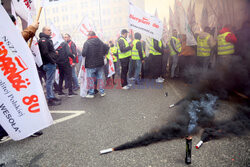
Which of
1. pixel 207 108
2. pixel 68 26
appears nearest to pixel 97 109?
pixel 207 108

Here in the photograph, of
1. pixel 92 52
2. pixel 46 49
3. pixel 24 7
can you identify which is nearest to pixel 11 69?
pixel 24 7

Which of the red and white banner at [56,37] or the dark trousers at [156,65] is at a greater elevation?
the red and white banner at [56,37]

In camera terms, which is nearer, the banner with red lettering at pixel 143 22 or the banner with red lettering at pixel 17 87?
the banner with red lettering at pixel 17 87

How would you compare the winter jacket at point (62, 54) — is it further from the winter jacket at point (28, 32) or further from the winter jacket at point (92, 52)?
the winter jacket at point (28, 32)

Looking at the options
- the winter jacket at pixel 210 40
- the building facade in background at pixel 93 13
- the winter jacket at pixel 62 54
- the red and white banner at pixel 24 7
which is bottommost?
the winter jacket at pixel 62 54

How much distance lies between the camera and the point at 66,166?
2.22 metres

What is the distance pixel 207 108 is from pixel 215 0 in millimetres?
6110

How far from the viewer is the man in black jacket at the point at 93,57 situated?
5.22 m

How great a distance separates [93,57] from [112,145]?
326cm

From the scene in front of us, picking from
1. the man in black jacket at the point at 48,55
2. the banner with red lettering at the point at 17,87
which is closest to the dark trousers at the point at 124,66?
the man in black jacket at the point at 48,55

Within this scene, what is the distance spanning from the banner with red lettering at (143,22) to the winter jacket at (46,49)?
256 cm

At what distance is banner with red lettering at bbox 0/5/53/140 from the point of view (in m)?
1.82

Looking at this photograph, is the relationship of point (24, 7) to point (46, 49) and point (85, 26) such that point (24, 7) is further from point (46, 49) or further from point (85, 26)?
point (85, 26)

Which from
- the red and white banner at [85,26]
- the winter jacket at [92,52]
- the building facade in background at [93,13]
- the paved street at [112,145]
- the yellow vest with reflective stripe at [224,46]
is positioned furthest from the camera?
the building facade in background at [93,13]
